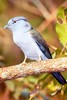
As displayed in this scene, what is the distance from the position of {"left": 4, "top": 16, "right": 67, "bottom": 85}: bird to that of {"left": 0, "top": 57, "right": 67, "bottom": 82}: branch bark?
0.11 meters

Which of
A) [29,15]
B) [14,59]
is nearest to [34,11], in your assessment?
[29,15]

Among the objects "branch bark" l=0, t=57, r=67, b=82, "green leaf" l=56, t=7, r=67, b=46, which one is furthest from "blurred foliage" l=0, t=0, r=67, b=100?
"branch bark" l=0, t=57, r=67, b=82

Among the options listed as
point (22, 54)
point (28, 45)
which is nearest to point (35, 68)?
point (28, 45)

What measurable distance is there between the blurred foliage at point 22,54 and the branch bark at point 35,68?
0.13 metres

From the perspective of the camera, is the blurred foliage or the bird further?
the blurred foliage

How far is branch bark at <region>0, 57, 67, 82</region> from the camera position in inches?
67.4

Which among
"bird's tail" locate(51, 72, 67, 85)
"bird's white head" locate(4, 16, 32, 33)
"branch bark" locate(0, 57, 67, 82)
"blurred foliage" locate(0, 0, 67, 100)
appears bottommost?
"blurred foliage" locate(0, 0, 67, 100)

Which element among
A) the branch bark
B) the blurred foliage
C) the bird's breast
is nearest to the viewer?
the branch bark

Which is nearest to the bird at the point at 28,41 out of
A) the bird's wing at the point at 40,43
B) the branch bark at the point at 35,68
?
the bird's wing at the point at 40,43

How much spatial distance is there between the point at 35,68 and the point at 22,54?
5.04 feet

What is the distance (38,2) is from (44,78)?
1302 mm

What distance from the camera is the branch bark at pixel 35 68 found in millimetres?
1713

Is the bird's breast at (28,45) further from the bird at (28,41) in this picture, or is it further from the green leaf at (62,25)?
the green leaf at (62,25)

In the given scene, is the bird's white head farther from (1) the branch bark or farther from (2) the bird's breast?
(1) the branch bark
